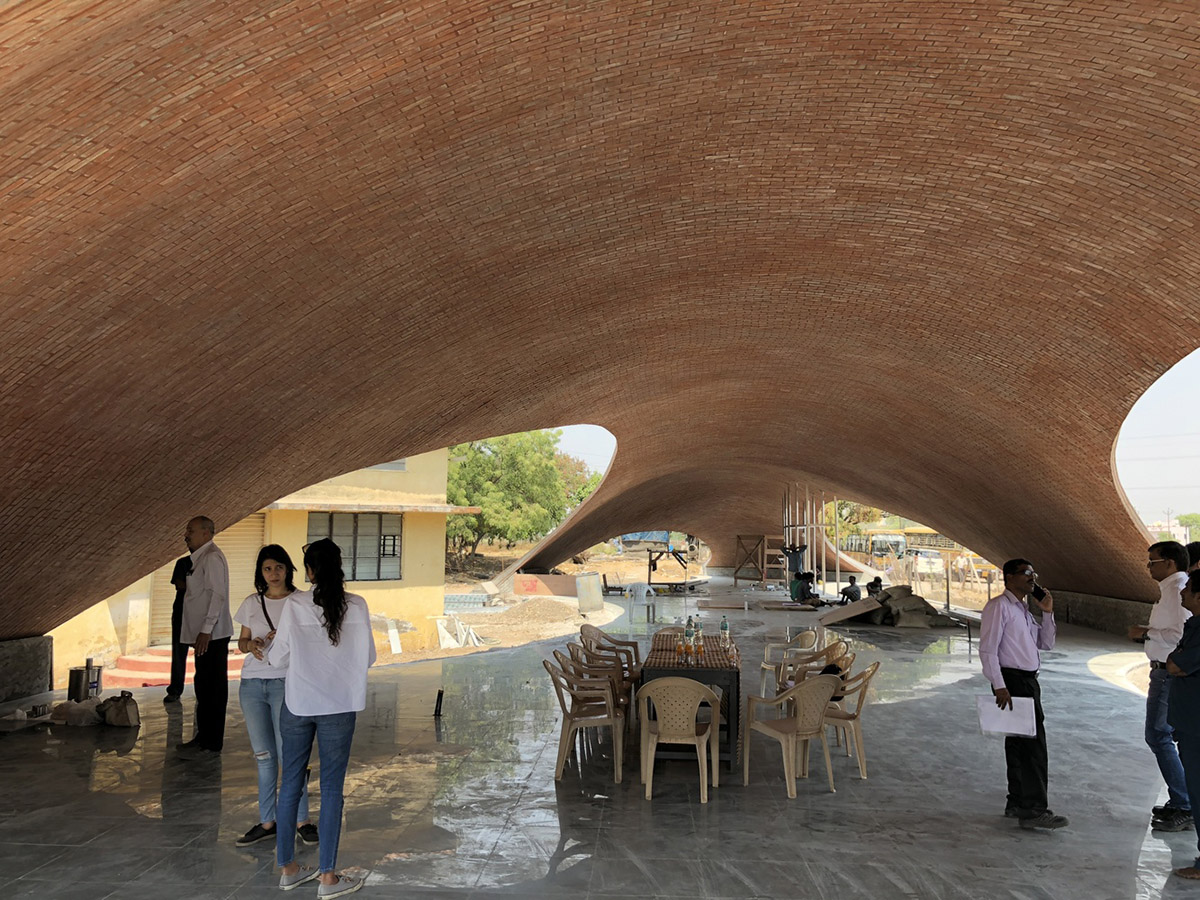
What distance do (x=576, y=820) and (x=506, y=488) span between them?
123 ft

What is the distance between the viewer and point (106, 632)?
17.9m

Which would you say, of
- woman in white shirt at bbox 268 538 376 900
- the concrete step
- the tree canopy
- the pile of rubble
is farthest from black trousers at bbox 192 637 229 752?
the tree canopy

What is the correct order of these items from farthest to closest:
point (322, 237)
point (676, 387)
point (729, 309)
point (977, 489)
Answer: point (977, 489) → point (676, 387) → point (729, 309) → point (322, 237)

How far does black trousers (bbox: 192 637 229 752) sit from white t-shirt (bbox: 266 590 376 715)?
330cm

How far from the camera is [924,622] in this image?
18516mm

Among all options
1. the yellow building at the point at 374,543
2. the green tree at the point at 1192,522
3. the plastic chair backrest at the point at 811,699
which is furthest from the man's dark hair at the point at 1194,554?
the green tree at the point at 1192,522

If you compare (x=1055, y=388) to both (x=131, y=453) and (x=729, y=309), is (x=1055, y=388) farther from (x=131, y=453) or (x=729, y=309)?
(x=131, y=453)

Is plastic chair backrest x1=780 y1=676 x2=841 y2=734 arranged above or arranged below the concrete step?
above

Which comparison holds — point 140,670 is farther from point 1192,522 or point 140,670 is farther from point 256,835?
point 1192,522

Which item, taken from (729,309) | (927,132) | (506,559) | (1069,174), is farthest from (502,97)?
(506,559)

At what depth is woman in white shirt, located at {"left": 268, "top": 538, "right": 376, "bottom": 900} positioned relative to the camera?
422 centimetres

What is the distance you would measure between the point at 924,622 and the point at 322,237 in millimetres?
15598

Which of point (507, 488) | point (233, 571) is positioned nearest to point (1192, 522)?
point (507, 488)

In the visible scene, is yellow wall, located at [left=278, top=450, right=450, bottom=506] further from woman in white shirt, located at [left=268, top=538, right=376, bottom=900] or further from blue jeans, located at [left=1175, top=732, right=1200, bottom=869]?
blue jeans, located at [left=1175, top=732, right=1200, bottom=869]
